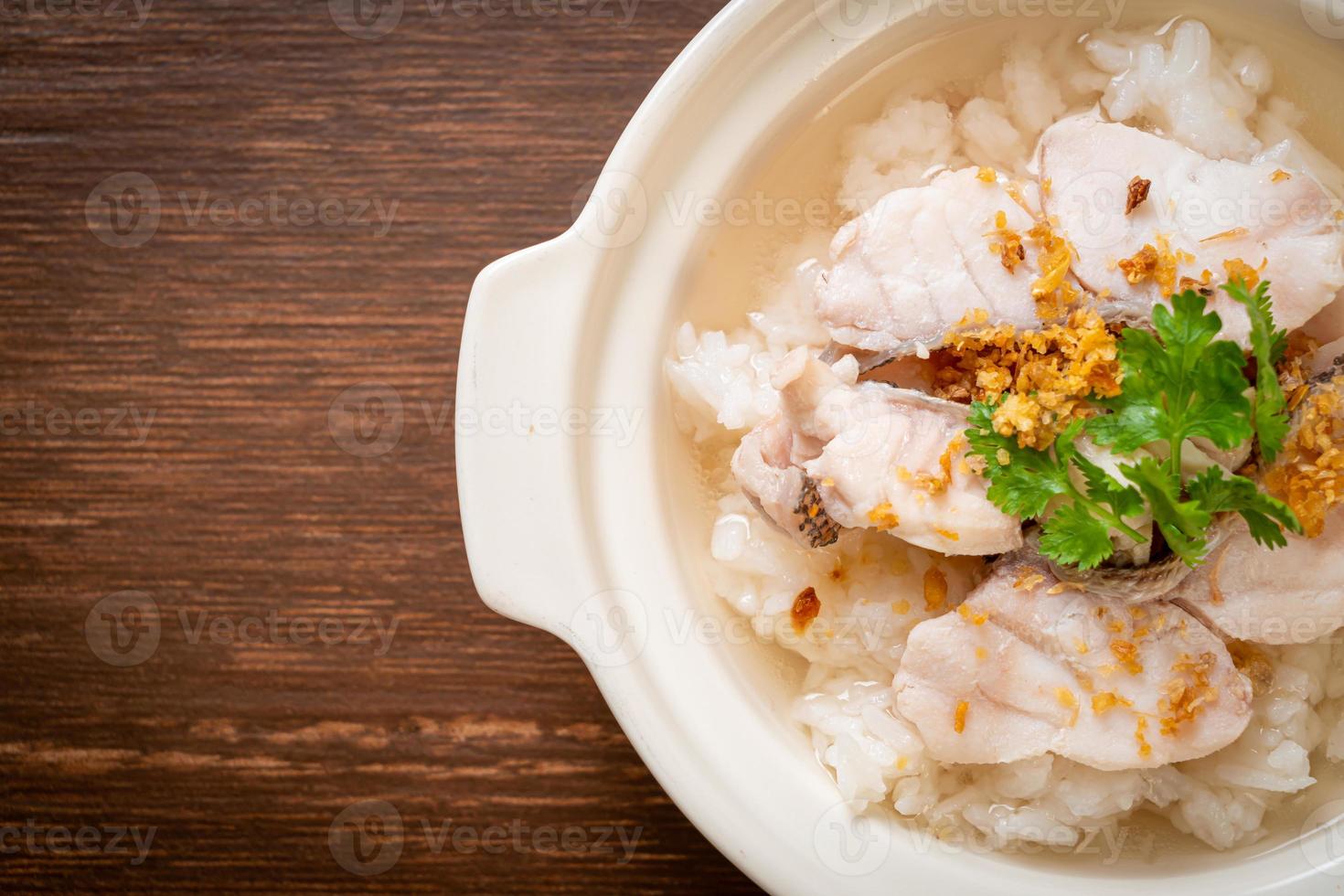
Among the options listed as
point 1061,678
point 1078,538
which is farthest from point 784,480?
point 1061,678

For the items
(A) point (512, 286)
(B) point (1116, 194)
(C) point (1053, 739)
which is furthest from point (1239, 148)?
(A) point (512, 286)

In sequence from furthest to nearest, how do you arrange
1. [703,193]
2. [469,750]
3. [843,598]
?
[469,750]
[843,598]
[703,193]

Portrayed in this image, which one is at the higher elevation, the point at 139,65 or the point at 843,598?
the point at 139,65

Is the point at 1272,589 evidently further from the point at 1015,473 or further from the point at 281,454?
the point at 281,454

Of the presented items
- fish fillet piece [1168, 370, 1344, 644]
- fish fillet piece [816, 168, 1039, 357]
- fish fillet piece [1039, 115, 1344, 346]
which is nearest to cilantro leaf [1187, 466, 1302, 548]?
fish fillet piece [1168, 370, 1344, 644]

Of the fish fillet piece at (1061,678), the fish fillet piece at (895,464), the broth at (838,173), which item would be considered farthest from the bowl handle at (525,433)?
the fish fillet piece at (1061,678)

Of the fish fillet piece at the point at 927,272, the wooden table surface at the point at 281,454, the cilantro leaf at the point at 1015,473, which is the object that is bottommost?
the wooden table surface at the point at 281,454

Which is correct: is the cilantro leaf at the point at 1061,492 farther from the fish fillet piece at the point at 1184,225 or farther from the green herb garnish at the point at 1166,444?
the fish fillet piece at the point at 1184,225

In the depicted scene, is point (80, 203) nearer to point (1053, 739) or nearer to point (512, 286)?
point (512, 286)
